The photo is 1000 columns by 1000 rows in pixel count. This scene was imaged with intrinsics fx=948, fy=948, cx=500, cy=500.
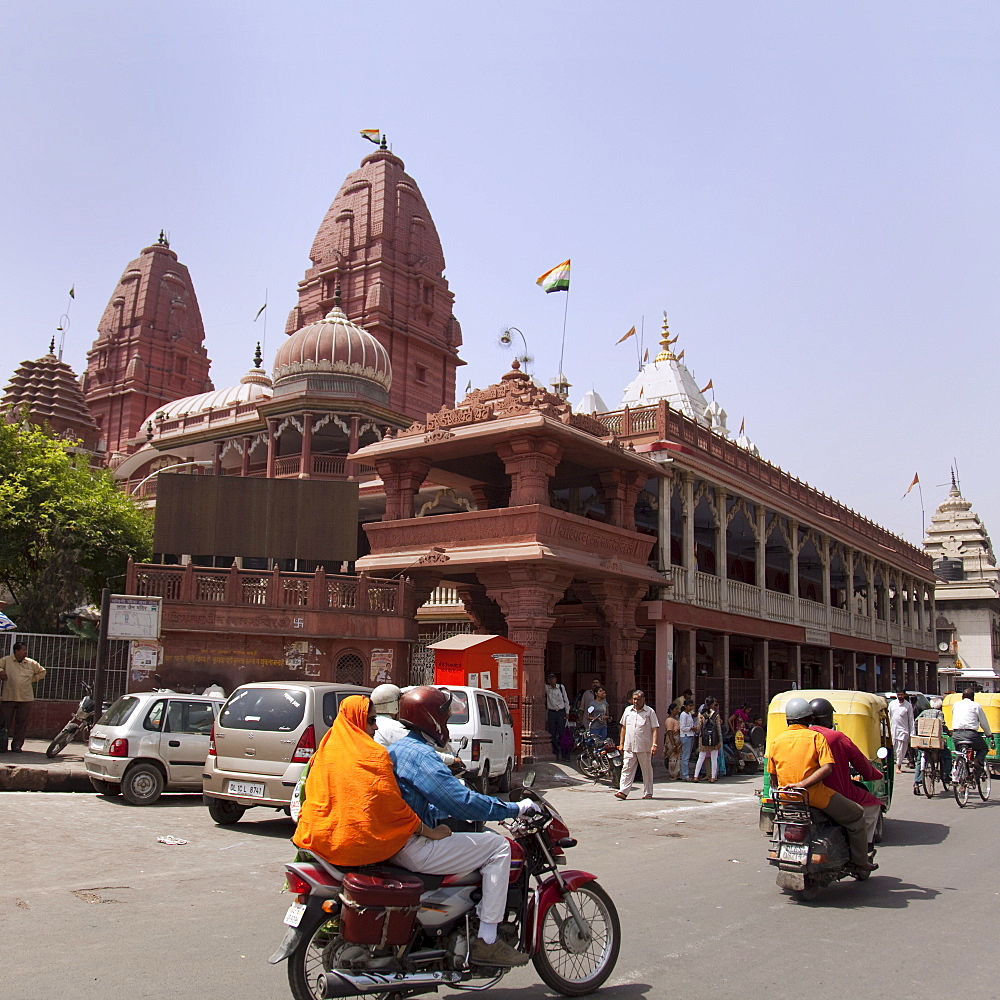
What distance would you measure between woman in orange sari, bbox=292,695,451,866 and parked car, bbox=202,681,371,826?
6.10m

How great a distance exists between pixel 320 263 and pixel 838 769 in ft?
154

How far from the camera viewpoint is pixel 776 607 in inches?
1068

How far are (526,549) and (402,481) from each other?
4.60 metres

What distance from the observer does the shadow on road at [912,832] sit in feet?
34.6

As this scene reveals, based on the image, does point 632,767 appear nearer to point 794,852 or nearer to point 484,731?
point 484,731

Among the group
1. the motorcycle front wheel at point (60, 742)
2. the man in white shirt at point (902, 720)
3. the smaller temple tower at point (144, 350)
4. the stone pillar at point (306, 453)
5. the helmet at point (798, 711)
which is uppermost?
the smaller temple tower at point (144, 350)

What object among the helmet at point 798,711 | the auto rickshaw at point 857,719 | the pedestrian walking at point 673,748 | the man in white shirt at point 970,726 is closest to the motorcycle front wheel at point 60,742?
the pedestrian walking at point 673,748

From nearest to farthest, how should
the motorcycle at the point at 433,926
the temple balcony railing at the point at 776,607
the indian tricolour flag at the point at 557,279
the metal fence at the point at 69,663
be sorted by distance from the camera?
the motorcycle at the point at 433,926 → the metal fence at the point at 69,663 → the temple balcony railing at the point at 776,607 → the indian tricolour flag at the point at 557,279

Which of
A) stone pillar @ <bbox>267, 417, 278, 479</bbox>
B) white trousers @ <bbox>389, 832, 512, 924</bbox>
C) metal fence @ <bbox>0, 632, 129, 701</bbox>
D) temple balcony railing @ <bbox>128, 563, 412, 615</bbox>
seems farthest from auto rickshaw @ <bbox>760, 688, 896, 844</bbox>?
stone pillar @ <bbox>267, 417, 278, 479</bbox>

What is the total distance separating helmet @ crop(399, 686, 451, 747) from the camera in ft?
15.6

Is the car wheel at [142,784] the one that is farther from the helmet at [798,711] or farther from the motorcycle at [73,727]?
the helmet at [798,711]

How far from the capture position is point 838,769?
753 cm

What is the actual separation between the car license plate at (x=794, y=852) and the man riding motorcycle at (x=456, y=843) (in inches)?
131

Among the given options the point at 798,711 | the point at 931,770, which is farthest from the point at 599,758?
the point at 798,711
